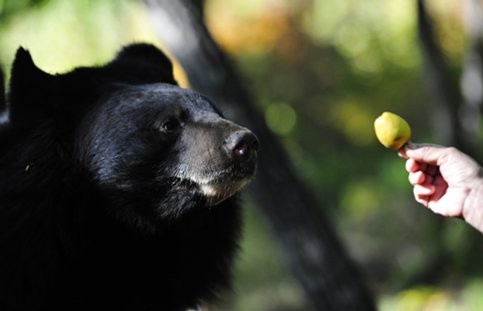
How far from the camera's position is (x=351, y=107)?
1700cm

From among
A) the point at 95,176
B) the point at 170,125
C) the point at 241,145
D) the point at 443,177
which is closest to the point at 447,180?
the point at 443,177

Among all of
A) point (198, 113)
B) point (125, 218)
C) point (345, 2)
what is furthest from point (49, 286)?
point (345, 2)

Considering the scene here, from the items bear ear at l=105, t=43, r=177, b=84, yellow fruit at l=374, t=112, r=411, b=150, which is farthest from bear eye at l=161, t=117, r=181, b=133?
yellow fruit at l=374, t=112, r=411, b=150

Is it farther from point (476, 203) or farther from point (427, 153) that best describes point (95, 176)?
point (476, 203)

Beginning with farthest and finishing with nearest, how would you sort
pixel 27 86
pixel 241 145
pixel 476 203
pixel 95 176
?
1. pixel 95 176
2. pixel 27 86
3. pixel 241 145
4. pixel 476 203

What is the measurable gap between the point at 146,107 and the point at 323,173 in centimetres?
1202

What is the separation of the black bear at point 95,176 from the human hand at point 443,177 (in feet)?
2.34

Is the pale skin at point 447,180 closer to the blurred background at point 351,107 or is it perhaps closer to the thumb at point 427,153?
the thumb at point 427,153

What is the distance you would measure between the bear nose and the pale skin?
65 centimetres

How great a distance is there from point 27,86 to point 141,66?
786 millimetres

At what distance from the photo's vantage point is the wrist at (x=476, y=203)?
3.30 metres

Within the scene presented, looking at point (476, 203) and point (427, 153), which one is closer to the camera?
point (476, 203)

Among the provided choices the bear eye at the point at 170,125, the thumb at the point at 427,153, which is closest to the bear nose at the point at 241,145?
the bear eye at the point at 170,125

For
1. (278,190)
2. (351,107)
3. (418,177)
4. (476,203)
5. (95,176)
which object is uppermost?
(95,176)
